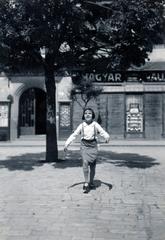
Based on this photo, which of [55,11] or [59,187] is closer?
[59,187]

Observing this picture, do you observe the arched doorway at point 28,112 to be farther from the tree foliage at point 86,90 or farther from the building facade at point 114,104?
the tree foliage at point 86,90

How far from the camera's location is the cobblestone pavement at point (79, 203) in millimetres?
6605

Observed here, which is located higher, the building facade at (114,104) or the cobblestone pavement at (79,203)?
the building facade at (114,104)

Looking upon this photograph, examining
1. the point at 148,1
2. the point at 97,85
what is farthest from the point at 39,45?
the point at 97,85

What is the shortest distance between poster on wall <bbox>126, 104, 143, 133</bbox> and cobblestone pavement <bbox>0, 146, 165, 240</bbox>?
13.2 metres

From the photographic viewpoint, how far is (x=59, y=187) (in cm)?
1019

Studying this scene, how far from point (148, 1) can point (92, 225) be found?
6989 millimetres

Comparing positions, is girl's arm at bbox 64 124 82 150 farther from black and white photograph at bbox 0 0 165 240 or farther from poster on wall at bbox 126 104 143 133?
poster on wall at bbox 126 104 143 133

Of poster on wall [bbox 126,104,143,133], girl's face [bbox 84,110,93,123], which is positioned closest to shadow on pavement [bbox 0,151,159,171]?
girl's face [bbox 84,110,93,123]

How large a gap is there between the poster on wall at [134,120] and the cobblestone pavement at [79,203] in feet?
43.3

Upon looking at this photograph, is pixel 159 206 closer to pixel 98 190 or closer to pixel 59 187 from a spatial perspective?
pixel 98 190

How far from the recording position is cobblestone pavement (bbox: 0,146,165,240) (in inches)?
260

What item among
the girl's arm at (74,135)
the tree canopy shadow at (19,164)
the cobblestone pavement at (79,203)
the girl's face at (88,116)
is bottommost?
the cobblestone pavement at (79,203)

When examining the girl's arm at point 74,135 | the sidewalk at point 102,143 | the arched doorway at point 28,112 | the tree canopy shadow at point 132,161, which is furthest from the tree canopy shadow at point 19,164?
the arched doorway at point 28,112
